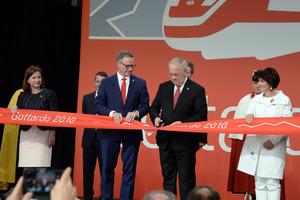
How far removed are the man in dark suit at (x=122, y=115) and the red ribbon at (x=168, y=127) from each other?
0.12 meters

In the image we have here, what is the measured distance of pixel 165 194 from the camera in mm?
1659

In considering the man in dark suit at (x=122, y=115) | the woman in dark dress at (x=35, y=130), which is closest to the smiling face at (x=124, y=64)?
the man in dark suit at (x=122, y=115)

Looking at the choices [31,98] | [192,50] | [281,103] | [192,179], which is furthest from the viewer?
[192,50]

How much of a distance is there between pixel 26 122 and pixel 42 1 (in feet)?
9.28

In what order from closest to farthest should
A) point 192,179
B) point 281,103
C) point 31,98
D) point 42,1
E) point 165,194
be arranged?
1. point 165,194
2. point 281,103
3. point 192,179
4. point 31,98
5. point 42,1

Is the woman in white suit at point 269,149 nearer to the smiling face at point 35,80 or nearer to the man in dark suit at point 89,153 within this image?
the man in dark suit at point 89,153

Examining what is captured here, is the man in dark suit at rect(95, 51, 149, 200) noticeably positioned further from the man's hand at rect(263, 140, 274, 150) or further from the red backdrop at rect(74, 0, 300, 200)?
the red backdrop at rect(74, 0, 300, 200)

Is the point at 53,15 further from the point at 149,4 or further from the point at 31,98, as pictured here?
the point at 31,98

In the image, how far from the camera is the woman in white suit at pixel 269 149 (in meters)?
4.28

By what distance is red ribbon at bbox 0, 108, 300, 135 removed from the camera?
422 centimetres

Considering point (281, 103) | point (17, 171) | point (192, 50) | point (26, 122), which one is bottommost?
point (17, 171)

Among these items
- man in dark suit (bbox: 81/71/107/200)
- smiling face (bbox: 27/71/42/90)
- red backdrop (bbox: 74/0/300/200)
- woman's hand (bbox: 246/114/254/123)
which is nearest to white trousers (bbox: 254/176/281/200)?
woman's hand (bbox: 246/114/254/123)

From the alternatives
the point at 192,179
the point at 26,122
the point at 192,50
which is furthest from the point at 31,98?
the point at 192,50

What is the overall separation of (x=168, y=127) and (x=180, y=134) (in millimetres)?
192
